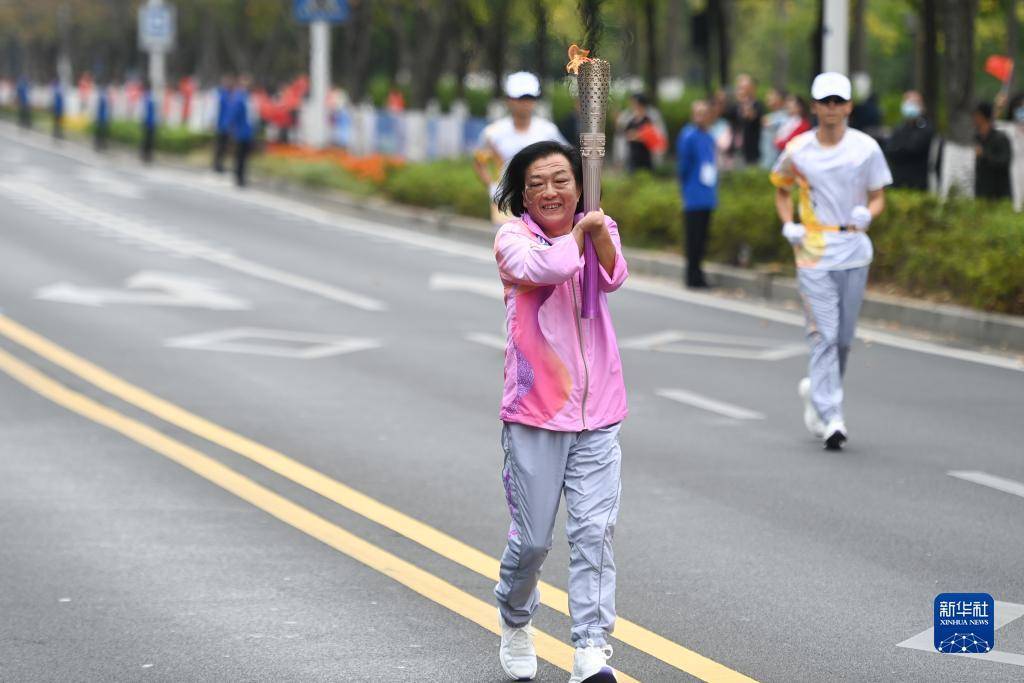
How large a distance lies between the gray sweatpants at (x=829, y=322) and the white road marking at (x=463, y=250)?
3354mm

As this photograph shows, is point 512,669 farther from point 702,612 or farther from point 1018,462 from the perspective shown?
point 1018,462

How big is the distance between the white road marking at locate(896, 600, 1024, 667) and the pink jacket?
55.5 inches

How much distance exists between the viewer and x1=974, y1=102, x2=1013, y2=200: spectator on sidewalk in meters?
18.4

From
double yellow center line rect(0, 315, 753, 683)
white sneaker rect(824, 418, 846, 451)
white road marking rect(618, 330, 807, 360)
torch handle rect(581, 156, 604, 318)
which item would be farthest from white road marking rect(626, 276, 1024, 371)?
torch handle rect(581, 156, 604, 318)

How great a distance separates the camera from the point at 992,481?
31.2 ft

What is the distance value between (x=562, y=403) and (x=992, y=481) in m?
4.30

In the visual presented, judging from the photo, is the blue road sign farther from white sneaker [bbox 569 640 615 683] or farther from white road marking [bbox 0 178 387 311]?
white sneaker [bbox 569 640 615 683]

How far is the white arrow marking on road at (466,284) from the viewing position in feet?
59.8

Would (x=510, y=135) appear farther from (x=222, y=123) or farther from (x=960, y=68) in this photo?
(x=222, y=123)

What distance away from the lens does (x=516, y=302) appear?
5887 millimetres

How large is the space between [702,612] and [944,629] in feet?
2.77

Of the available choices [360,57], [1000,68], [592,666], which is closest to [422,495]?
[592,666]

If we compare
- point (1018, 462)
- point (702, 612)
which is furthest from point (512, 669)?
point (1018, 462)

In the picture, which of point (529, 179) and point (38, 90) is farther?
point (38, 90)
